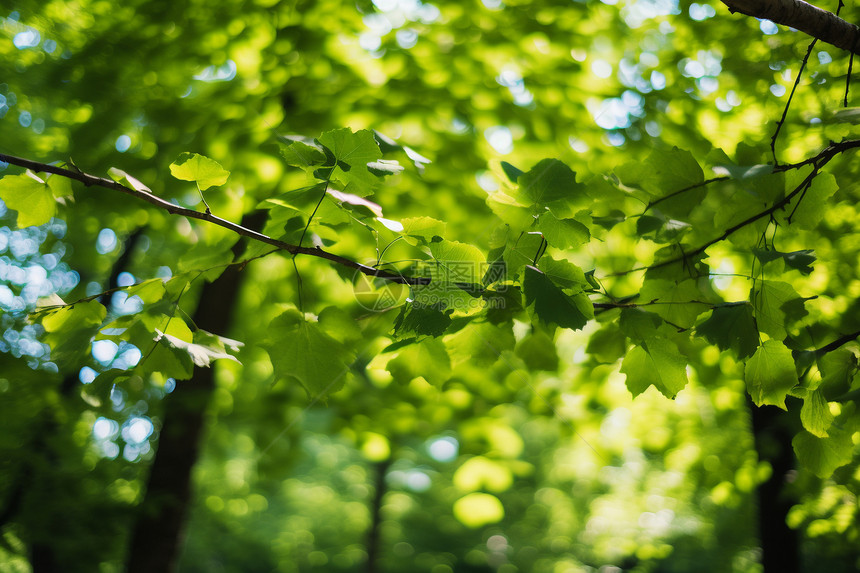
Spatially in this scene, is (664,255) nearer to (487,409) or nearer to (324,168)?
(324,168)

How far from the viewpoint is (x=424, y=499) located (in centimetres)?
1450

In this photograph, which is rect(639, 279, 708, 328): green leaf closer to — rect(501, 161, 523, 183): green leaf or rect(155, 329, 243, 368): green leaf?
rect(501, 161, 523, 183): green leaf

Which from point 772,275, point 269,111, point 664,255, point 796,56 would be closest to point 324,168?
point 664,255

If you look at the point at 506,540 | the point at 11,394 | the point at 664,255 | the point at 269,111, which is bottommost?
the point at 506,540

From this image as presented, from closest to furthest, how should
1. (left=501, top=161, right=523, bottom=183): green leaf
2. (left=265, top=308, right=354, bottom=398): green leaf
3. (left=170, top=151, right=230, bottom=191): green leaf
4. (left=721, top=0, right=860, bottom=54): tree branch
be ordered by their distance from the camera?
1. (left=721, top=0, right=860, bottom=54): tree branch
2. (left=170, top=151, right=230, bottom=191): green leaf
3. (left=265, top=308, right=354, bottom=398): green leaf
4. (left=501, top=161, right=523, bottom=183): green leaf

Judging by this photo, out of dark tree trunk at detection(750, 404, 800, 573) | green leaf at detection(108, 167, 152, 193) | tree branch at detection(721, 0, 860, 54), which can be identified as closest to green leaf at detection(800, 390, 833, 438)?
tree branch at detection(721, 0, 860, 54)

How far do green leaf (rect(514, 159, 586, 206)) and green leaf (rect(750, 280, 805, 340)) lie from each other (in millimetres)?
435

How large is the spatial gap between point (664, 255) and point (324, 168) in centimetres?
82

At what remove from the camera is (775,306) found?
113 centimetres

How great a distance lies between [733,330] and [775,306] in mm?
128

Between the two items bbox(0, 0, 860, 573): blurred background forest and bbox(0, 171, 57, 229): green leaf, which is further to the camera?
bbox(0, 0, 860, 573): blurred background forest

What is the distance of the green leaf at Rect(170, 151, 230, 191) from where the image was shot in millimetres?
1101

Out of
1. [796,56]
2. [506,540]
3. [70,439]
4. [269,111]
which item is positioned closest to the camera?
[796,56]

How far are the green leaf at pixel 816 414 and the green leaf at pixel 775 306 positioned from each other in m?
0.15
